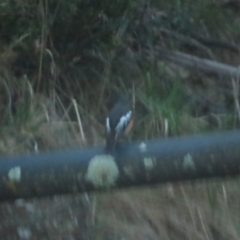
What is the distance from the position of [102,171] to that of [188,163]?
0.63 ft

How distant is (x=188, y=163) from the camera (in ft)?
5.69

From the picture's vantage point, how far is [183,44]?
218 inches

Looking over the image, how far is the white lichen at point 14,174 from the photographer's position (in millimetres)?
1745


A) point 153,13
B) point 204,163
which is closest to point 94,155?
point 204,163

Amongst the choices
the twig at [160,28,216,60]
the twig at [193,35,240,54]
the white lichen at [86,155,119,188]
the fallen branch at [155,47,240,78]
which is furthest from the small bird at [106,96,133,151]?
the twig at [193,35,240,54]

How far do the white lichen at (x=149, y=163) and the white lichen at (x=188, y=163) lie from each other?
7 cm

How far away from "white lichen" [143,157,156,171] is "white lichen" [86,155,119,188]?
8 cm

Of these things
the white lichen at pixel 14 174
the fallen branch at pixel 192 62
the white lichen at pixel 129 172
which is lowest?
the fallen branch at pixel 192 62

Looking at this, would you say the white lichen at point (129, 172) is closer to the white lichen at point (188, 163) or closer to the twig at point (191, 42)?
the white lichen at point (188, 163)

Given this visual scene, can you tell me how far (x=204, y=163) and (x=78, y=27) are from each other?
3.04m

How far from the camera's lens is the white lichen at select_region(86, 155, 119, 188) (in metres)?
1.75

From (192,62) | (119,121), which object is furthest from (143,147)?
(192,62)

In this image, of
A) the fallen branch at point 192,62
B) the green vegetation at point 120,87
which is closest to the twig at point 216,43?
the green vegetation at point 120,87

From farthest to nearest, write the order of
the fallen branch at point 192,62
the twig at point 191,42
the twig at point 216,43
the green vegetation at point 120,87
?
Answer: 1. the twig at point 216,43
2. the twig at point 191,42
3. the fallen branch at point 192,62
4. the green vegetation at point 120,87
